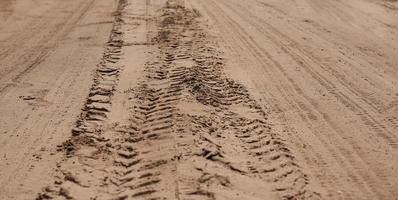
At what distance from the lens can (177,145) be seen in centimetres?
526

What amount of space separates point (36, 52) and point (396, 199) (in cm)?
638

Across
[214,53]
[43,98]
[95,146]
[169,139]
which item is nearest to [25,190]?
[95,146]

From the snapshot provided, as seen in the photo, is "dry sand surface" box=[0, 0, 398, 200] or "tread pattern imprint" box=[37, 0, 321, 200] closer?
"tread pattern imprint" box=[37, 0, 321, 200]

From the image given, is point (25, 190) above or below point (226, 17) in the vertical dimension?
below

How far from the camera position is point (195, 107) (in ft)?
20.3

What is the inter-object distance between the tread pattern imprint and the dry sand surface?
2 cm

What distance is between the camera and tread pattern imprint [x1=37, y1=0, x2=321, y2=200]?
467cm

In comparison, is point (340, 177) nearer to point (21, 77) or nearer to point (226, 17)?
point (21, 77)

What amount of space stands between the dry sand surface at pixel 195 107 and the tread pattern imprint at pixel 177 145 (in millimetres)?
16

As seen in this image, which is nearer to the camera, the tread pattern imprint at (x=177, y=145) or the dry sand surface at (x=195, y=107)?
the tread pattern imprint at (x=177, y=145)

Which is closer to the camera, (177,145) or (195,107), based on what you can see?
(177,145)

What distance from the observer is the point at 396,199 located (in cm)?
477

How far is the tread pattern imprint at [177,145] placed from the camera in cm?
467

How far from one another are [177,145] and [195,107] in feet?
3.37
